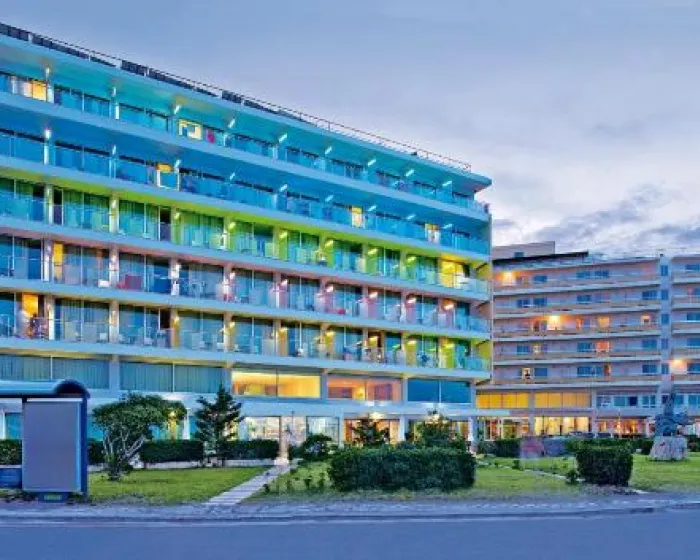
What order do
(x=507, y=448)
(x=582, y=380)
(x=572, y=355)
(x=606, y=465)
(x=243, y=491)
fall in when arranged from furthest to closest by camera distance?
1. (x=572, y=355)
2. (x=582, y=380)
3. (x=507, y=448)
4. (x=243, y=491)
5. (x=606, y=465)

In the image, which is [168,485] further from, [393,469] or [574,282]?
[574,282]

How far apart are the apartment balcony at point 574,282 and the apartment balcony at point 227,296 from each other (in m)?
43.5

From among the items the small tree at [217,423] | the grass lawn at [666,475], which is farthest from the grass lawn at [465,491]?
the small tree at [217,423]

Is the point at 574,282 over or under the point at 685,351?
over

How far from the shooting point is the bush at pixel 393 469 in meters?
29.4

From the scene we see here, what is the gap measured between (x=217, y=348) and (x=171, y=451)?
36.6 ft

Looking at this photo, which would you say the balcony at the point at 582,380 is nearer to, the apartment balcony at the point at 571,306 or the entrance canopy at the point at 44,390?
the apartment balcony at the point at 571,306

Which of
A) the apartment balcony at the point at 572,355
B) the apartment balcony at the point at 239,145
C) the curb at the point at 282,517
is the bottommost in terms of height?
the curb at the point at 282,517

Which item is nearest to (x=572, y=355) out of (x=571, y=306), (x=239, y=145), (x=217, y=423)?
(x=571, y=306)

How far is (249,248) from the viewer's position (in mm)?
59062

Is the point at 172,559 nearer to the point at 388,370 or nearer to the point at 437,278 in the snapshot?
the point at 388,370

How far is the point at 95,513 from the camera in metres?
24.6

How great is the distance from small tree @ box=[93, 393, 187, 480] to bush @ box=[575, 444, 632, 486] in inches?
566

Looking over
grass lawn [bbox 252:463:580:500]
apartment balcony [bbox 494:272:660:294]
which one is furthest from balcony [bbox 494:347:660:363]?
grass lawn [bbox 252:463:580:500]
